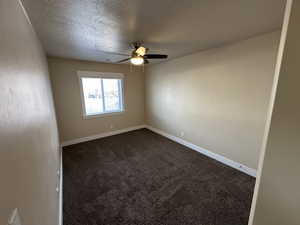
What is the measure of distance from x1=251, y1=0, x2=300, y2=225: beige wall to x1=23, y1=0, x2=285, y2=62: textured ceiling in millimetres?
1062

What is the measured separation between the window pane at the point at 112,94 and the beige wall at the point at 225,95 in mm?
1793

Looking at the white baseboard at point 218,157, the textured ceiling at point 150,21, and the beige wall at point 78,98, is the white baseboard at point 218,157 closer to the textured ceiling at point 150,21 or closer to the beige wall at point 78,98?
the beige wall at point 78,98

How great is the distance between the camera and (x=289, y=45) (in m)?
0.73

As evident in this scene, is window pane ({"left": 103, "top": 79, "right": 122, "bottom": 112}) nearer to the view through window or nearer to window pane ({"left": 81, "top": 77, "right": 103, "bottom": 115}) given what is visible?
the view through window

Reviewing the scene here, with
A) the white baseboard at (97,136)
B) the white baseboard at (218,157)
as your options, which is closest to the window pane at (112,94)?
the white baseboard at (97,136)

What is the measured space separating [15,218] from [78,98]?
3.77 metres

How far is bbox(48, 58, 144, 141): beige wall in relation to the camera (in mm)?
3512

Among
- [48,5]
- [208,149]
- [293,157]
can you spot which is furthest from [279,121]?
[208,149]

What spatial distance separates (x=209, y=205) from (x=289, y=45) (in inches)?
82.3

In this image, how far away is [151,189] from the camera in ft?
7.07

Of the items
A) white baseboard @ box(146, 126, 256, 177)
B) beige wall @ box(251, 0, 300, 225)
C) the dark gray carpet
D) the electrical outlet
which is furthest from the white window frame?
beige wall @ box(251, 0, 300, 225)

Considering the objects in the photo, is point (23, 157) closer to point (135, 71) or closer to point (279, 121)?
point (279, 121)

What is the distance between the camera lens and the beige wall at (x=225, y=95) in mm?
2229

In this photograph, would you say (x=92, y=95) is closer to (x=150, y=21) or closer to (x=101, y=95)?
(x=101, y=95)
